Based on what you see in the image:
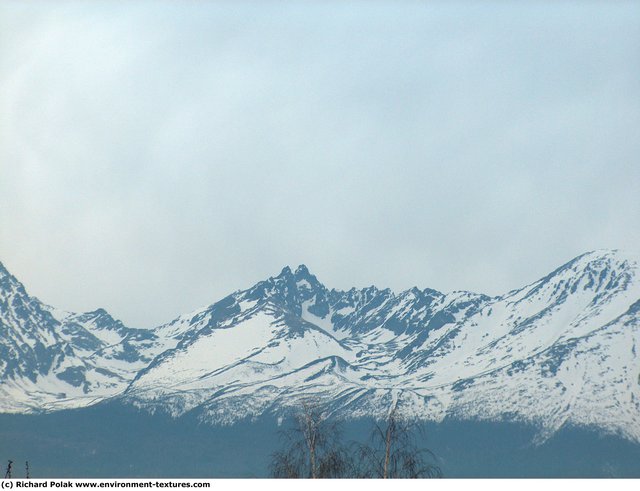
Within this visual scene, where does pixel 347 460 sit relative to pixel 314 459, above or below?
below

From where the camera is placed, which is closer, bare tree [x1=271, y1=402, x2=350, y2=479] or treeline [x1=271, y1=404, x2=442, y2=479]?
treeline [x1=271, y1=404, x2=442, y2=479]

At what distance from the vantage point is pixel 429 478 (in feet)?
191

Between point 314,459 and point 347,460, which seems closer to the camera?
point 347,460

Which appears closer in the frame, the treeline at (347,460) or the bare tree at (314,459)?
the treeline at (347,460)
